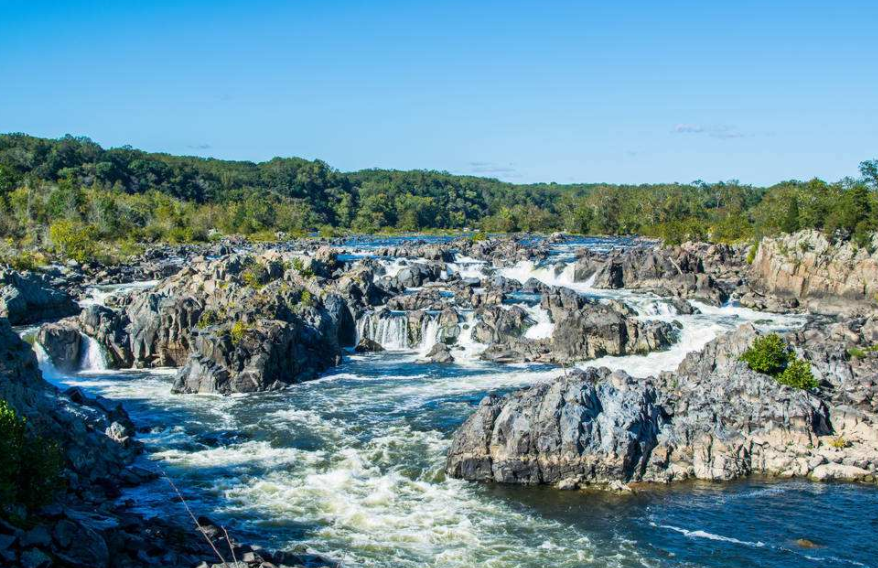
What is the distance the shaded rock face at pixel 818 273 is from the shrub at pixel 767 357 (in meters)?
31.3

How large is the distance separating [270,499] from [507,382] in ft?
61.8

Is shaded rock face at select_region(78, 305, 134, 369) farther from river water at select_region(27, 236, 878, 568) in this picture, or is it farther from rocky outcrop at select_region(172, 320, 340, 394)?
river water at select_region(27, 236, 878, 568)

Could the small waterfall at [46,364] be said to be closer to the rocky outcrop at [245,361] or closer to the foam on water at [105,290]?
the rocky outcrop at [245,361]

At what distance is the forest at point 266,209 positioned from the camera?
87.5 m

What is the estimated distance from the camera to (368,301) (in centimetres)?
6075

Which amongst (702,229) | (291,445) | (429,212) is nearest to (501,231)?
(429,212)

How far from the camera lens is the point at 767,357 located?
35.1 metres

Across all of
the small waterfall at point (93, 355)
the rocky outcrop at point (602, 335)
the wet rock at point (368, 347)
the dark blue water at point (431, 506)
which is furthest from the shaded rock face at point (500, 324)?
the small waterfall at point (93, 355)

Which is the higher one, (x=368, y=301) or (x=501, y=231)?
(x=501, y=231)

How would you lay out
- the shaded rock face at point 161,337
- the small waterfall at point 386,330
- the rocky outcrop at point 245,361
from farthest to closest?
the small waterfall at point 386,330 → the shaded rock face at point 161,337 → the rocky outcrop at point 245,361

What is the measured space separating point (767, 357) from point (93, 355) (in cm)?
3995

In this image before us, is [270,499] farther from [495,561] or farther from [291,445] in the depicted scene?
[495,561]

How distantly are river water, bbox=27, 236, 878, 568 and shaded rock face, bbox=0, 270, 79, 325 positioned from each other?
23519mm

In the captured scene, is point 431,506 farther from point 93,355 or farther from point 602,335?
point 93,355
